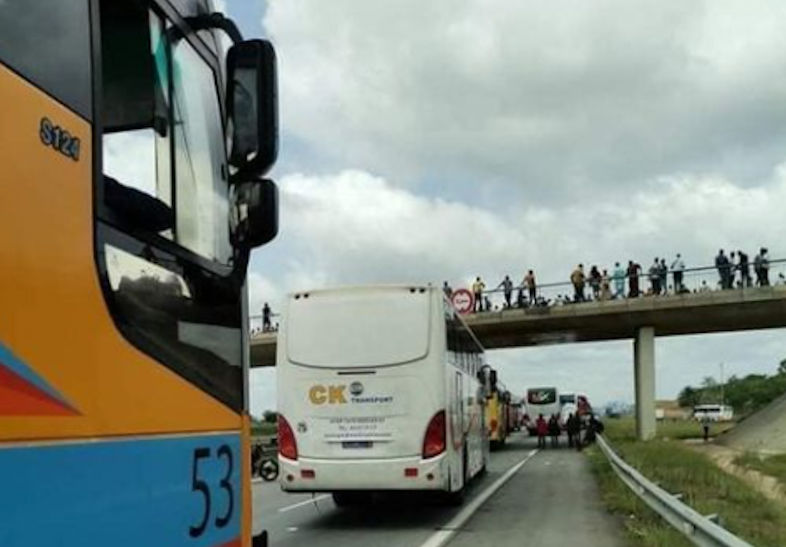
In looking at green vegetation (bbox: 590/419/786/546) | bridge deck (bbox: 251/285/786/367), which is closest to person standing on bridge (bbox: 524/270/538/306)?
bridge deck (bbox: 251/285/786/367)

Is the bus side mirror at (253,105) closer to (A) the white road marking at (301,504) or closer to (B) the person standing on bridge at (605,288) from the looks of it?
(A) the white road marking at (301,504)

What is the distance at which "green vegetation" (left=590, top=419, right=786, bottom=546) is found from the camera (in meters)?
11.9

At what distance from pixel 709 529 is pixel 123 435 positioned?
6233mm

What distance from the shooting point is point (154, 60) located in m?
3.56

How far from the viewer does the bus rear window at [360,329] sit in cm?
1536

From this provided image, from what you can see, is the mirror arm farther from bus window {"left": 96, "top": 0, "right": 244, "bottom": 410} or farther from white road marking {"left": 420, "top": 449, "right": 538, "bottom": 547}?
white road marking {"left": 420, "top": 449, "right": 538, "bottom": 547}

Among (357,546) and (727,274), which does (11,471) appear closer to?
(357,546)

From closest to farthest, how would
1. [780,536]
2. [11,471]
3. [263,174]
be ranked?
[11,471]
[263,174]
[780,536]

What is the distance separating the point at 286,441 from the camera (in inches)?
607

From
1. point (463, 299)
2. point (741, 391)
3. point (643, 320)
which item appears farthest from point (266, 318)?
point (741, 391)

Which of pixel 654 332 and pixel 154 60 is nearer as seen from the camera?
pixel 154 60

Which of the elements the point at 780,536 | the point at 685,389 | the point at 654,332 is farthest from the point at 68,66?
the point at 685,389

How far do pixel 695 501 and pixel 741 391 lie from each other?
139 meters

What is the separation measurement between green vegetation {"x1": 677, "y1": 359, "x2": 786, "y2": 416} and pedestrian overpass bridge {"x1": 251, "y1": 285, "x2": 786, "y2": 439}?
75.6 metres
